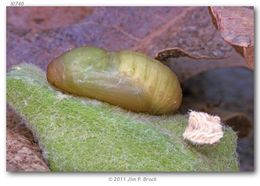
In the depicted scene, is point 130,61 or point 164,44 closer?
point 130,61

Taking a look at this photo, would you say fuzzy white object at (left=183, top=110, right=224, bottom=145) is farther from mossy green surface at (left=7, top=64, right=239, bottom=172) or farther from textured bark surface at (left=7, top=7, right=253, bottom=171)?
textured bark surface at (left=7, top=7, right=253, bottom=171)

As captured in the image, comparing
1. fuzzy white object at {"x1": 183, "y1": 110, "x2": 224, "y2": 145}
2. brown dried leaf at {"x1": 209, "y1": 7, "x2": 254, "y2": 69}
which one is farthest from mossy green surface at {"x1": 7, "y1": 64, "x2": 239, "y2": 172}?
brown dried leaf at {"x1": 209, "y1": 7, "x2": 254, "y2": 69}

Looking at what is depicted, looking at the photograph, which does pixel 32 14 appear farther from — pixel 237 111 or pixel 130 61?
pixel 237 111

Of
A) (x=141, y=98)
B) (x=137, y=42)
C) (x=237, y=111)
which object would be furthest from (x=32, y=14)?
(x=237, y=111)

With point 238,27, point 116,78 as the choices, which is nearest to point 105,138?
point 116,78

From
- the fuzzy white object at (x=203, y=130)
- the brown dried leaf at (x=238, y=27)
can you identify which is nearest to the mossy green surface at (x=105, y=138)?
the fuzzy white object at (x=203, y=130)
